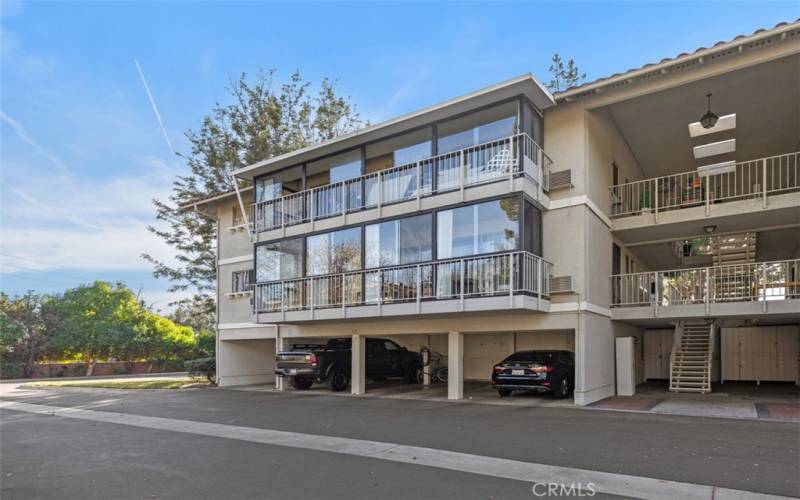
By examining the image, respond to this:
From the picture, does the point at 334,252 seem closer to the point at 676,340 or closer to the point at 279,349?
the point at 279,349

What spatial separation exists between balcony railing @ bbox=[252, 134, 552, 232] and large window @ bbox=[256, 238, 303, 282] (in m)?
0.65

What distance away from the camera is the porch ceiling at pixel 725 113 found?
1307 cm

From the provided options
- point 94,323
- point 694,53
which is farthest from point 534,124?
point 94,323

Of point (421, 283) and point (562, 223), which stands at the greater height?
point (562, 223)

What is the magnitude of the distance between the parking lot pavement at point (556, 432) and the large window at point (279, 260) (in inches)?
174

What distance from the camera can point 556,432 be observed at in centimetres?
888

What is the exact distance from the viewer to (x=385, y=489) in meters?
5.62

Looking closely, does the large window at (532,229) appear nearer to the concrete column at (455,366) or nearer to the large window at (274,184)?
the concrete column at (455,366)

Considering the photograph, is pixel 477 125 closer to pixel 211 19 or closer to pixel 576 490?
pixel 211 19

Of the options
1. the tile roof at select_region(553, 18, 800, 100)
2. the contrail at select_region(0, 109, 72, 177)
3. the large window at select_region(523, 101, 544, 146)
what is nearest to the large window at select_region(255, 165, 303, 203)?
the contrail at select_region(0, 109, 72, 177)

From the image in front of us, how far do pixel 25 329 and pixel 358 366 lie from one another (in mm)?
25091

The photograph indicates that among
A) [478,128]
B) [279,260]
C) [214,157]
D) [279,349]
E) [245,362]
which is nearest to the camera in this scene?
[478,128]

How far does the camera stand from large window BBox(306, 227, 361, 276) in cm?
1594

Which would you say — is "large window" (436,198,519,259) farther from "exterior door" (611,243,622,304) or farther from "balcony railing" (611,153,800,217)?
"balcony railing" (611,153,800,217)
